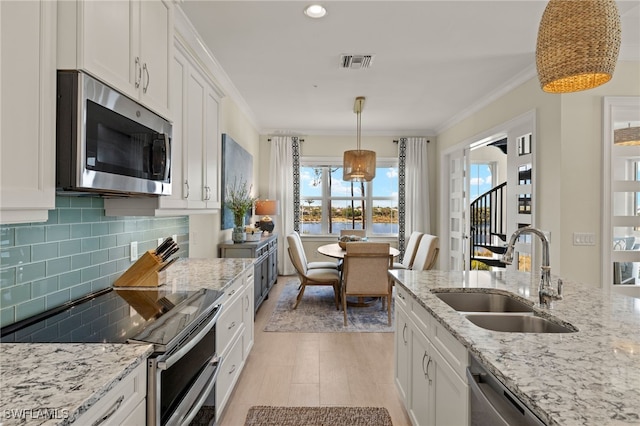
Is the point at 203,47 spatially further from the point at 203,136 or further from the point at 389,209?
the point at 389,209

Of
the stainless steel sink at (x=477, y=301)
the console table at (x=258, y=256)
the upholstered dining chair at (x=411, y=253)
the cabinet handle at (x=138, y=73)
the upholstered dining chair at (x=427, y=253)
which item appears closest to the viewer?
the cabinet handle at (x=138, y=73)

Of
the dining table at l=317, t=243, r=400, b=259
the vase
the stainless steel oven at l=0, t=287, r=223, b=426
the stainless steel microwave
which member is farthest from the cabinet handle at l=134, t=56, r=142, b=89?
the dining table at l=317, t=243, r=400, b=259

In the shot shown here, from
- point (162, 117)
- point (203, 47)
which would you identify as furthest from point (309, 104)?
point (162, 117)


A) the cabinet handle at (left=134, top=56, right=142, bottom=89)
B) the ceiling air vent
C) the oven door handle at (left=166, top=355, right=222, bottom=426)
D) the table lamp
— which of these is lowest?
the oven door handle at (left=166, top=355, right=222, bottom=426)

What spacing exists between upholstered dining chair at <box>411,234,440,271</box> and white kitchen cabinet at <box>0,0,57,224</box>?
387 cm

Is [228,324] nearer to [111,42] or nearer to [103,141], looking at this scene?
[103,141]

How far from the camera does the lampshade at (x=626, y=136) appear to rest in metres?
3.13

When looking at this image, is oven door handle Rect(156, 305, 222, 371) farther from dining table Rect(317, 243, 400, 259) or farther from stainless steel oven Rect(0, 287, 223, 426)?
dining table Rect(317, 243, 400, 259)

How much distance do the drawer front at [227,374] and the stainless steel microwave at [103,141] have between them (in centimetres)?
112

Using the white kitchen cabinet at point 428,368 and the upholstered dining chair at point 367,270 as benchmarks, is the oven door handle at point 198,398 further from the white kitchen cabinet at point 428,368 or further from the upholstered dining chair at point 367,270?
the upholstered dining chair at point 367,270

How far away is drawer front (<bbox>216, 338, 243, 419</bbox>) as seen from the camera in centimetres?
192

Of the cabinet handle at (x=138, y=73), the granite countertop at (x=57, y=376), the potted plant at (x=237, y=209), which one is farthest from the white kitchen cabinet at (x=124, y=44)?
the potted plant at (x=237, y=209)

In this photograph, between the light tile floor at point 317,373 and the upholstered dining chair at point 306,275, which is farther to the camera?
the upholstered dining chair at point 306,275

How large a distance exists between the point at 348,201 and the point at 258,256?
10.0 ft
